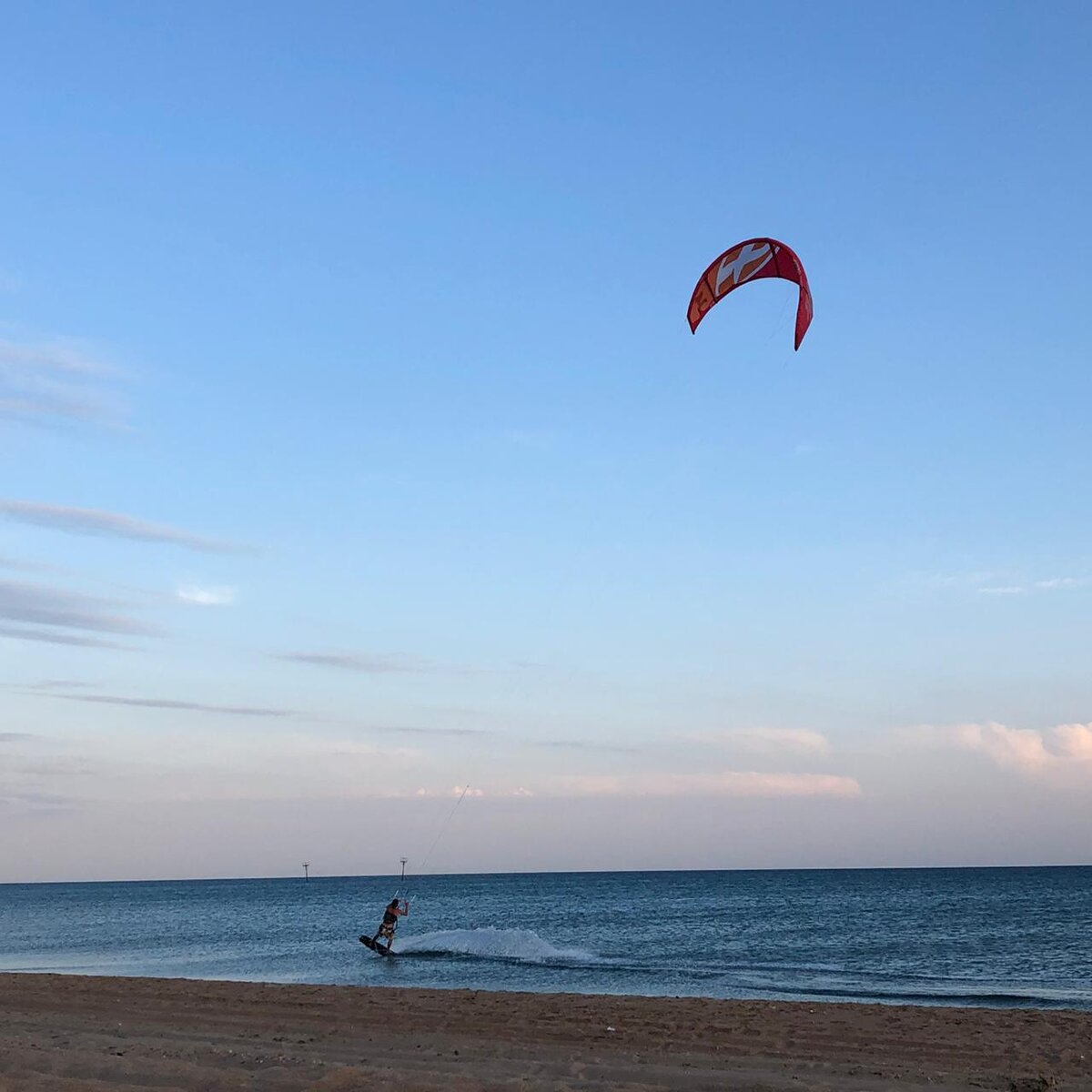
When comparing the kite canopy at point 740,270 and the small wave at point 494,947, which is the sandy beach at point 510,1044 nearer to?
the kite canopy at point 740,270

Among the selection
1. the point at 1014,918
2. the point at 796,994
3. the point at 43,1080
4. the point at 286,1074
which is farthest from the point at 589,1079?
the point at 1014,918

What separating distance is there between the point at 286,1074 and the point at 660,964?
1930cm

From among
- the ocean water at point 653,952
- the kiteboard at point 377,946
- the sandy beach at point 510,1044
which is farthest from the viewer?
the kiteboard at point 377,946

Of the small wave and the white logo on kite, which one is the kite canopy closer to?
the white logo on kite

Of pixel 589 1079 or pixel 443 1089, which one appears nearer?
pixel 443 1089

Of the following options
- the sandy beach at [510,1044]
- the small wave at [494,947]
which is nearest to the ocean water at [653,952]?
the small wave at [494,947]

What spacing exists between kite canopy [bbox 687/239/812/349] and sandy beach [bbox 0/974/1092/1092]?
1012cm

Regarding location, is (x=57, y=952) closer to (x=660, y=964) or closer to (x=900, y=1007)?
(x=660, y=964)

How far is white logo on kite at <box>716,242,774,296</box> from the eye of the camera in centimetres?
1658

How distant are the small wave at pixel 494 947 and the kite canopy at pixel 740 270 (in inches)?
745

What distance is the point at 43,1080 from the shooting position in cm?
951

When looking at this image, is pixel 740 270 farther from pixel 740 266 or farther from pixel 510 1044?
pixel 510 1044

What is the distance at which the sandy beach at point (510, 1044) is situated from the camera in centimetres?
1011

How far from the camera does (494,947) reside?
31219 mm
